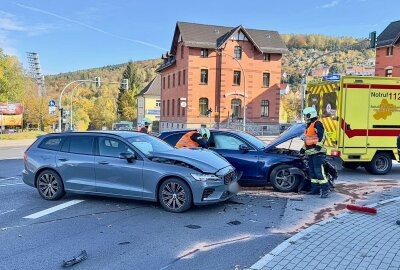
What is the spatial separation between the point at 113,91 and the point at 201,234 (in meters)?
128

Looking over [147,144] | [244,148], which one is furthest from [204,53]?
[147,144]

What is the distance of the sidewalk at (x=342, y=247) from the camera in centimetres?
461

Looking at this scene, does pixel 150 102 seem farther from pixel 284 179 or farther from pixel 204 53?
pixel 284 179

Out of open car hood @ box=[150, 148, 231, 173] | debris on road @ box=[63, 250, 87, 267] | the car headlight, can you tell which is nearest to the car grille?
open car hood @ box=[150, 148, 231, 173]

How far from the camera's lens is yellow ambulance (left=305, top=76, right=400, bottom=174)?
11.7 metres

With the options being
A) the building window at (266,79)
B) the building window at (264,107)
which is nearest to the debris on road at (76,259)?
the building window at (264,107)

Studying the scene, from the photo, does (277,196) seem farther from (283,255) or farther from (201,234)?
(283,255)

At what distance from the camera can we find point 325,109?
40.6ft

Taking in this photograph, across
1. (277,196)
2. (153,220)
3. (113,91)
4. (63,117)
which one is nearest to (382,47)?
(63,117)

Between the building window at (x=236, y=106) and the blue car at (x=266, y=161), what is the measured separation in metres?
38.4

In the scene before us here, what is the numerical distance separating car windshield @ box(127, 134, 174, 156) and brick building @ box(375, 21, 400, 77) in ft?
136

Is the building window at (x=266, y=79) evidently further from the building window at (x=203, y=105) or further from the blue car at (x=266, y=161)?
the blue car at (x=266, y=161)

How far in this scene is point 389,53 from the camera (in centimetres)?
4494

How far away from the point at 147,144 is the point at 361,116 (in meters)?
7.05
